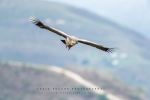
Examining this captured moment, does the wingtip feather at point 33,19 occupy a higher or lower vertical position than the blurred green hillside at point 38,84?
higher

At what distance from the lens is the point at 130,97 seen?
18388cm

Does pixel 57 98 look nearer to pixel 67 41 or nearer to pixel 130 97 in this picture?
pixel 130 97

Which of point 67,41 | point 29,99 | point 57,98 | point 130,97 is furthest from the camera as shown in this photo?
point 130,97

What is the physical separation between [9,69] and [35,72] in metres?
8.48

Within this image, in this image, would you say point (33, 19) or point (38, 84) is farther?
point (38, 84)

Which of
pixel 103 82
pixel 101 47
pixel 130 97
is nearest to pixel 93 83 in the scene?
pixel 103 82

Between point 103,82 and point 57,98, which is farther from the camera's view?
point 103,82

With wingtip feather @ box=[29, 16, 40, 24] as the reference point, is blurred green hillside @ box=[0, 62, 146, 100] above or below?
below

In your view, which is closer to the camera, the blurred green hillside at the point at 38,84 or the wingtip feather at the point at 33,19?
the wingtip feather at the point at 33,19

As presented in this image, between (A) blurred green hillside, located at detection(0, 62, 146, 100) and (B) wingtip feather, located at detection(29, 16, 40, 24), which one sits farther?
(A) blurred green hillside, located at detection(0, 62, 146, 100)

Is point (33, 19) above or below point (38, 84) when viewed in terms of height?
above

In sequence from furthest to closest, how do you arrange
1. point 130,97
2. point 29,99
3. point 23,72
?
point 23,72, point 130,97, point 29,99

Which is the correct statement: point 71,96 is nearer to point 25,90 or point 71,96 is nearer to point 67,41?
point 25,90

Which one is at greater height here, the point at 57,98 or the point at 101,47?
the point at 101,47
